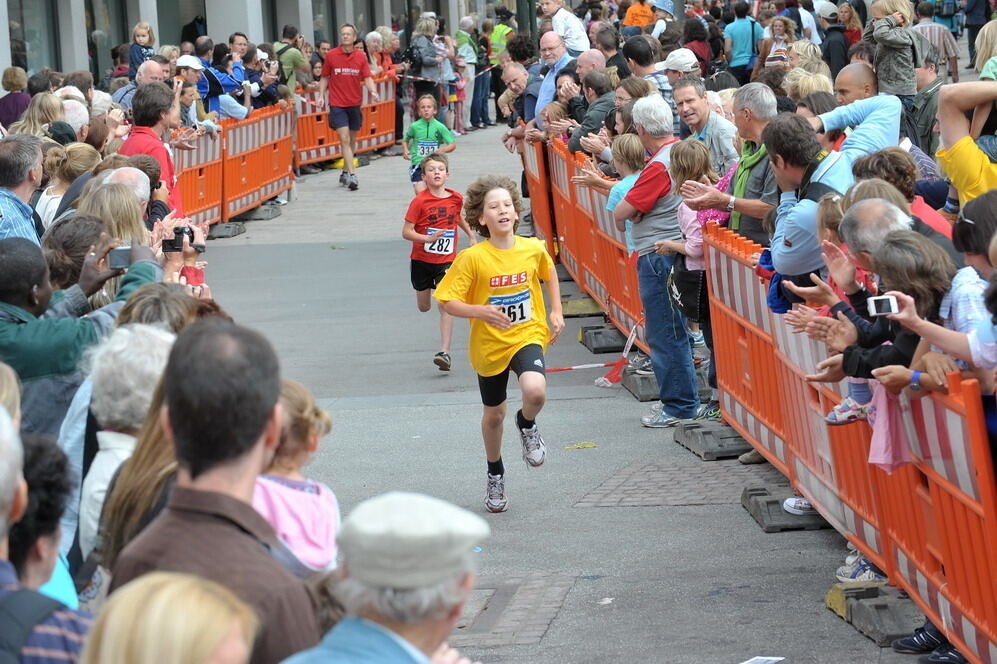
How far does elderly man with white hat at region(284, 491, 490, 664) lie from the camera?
2.48 meters

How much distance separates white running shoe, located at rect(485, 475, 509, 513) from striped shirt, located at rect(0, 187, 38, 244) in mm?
2653

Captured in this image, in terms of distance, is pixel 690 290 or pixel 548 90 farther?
pixel 548 90

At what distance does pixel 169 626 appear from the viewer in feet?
7.60

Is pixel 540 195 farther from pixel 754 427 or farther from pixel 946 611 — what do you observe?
pixel 946 611

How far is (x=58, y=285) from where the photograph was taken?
6070mm

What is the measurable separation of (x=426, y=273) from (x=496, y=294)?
4.21 m

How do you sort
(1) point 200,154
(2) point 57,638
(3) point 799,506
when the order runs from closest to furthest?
(2) point 57,638 → (3) point 799,506 → (1) point 200,154

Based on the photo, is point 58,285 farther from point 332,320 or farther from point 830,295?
point 332,320

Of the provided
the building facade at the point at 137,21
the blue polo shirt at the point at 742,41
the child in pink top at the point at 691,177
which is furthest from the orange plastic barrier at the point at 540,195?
the building facade at the point at 137,21

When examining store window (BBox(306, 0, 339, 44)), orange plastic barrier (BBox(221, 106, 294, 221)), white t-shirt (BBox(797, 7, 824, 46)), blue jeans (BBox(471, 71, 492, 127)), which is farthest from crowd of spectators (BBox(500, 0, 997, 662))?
store window (BBox(306, 0, 339, 44))

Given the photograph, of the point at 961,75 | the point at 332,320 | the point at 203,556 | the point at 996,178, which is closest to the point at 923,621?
the point at 996,178

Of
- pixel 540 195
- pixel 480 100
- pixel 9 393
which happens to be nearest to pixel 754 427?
pixel 9 393

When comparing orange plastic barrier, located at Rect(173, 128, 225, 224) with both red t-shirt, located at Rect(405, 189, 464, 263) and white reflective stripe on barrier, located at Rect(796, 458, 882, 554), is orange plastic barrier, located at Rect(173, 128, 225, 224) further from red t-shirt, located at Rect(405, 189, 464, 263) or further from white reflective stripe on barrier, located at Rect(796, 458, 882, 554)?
white reflective stripe on barrier, located at Rect(796, 458, 882, 554)

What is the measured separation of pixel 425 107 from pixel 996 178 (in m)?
10.4
